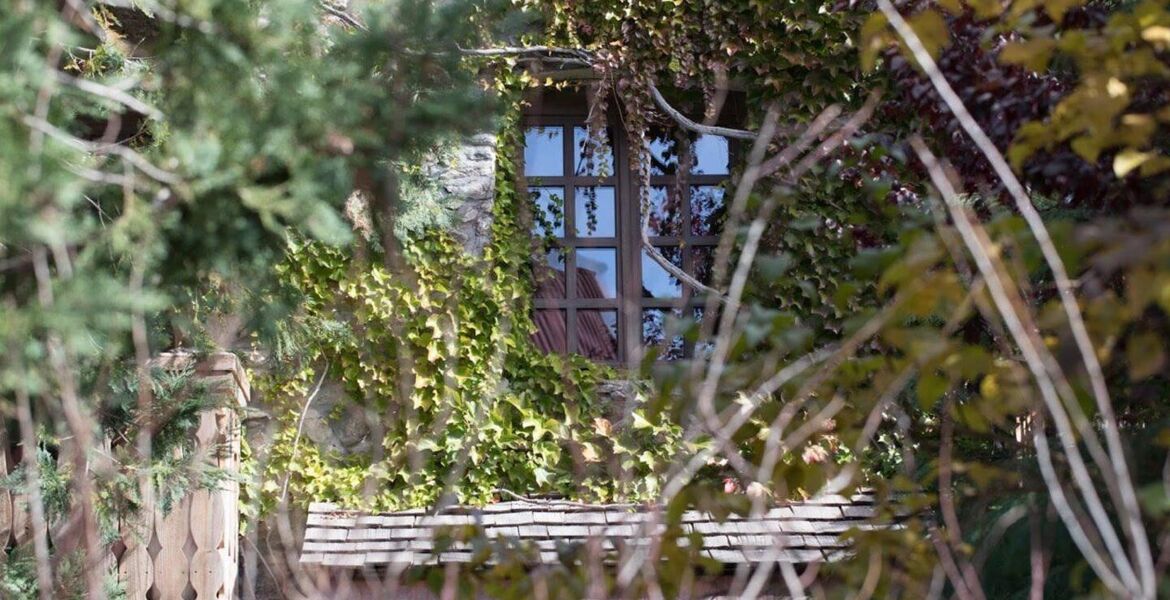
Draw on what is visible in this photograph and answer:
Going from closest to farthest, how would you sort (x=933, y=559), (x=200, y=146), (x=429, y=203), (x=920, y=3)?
(x=200, y=146)
(x=933, y=559)
(x=920, y=3)
(x=429, y=203)

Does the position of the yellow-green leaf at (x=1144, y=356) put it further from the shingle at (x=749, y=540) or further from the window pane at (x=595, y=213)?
the window pane at (x=595, y=213)

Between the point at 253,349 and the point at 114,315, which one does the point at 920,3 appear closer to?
the point at 114,315

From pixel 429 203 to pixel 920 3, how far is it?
2.76 m

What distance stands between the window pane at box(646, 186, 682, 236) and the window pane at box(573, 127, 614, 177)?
0.29 meters

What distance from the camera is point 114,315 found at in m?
2.20

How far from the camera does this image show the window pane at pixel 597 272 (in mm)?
6504

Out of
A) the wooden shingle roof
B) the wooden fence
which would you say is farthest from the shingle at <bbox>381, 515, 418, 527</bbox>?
the wooden fence

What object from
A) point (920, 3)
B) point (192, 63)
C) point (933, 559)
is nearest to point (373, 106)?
point (192, 63)

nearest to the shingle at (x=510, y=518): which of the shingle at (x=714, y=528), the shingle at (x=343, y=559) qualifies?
the shingle at (x=343, y=559)

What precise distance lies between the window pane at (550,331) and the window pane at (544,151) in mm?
755

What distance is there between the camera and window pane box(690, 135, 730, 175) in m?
6.66

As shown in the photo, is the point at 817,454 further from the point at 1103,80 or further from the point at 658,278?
the point at 658,278

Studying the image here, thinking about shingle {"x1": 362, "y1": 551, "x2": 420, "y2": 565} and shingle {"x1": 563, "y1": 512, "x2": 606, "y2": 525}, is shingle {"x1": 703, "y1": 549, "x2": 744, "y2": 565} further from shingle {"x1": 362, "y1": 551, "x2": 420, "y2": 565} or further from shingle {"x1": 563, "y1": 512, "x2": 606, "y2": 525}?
shingle {"x1": 362, "y1": 551, "x2": 420, "y2": 565}

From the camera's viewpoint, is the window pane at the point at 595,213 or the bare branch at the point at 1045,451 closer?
the bare branch at the point at 1045,451
